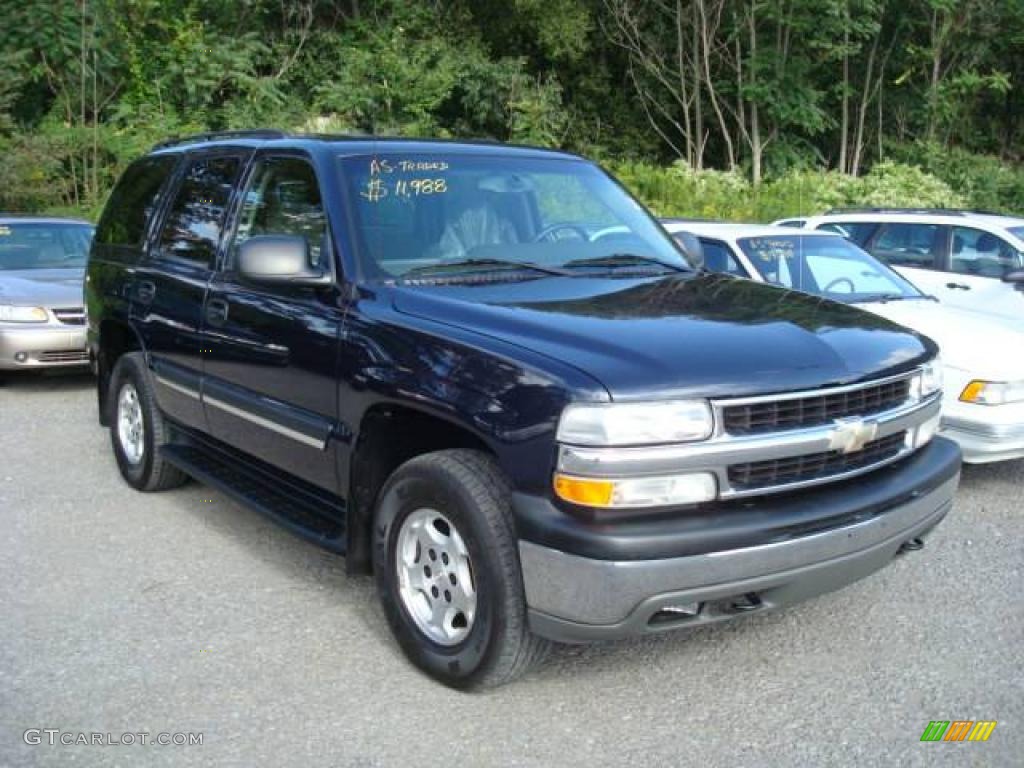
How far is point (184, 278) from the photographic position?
517 cm

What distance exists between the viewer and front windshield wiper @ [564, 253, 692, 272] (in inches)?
175

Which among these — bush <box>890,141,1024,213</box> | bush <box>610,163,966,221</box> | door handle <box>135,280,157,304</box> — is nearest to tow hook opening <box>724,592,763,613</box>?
door handle <box>135,280,157,304</box>

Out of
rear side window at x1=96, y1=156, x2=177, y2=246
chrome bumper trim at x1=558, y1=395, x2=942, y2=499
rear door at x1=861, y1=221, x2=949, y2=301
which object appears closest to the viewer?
chrome bumper trim at x1=558, y1=395, x2=942, y2=499

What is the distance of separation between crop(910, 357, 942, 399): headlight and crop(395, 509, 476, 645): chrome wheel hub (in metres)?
1.81

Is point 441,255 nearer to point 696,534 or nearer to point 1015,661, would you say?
point 696,534

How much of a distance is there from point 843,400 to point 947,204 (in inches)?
776

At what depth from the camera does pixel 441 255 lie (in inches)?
167

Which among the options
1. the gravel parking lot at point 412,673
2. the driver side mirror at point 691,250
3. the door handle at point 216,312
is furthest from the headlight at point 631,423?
the door handle at point 216,312

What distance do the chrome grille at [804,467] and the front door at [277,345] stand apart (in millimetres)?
1616

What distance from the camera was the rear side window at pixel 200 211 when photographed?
507 cm

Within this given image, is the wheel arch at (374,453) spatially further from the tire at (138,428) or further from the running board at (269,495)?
the tire at (138,428)

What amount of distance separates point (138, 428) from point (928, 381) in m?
4.26

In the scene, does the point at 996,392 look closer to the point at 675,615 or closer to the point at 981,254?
the point at 675,615

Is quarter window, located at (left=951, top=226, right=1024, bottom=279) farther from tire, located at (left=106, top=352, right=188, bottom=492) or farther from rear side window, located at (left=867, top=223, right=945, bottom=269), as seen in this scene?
tire, located at (left=106, top=352, right=188, bottom=492)
